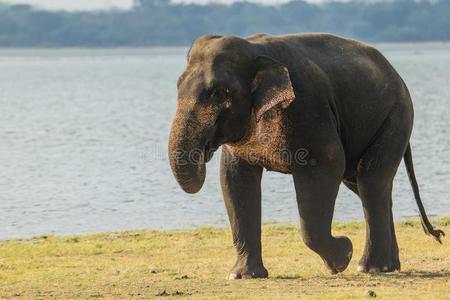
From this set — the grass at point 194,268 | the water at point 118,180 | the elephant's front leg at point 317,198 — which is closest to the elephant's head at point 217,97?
the elephant's front leg at point 317,198

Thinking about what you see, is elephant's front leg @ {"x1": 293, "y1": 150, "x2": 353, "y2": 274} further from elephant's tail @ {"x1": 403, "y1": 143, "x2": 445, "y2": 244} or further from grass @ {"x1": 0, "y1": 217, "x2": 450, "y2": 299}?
elephant's tail @ {"x1": 403, "y1": 143, "x2": 445, "y2": 244}

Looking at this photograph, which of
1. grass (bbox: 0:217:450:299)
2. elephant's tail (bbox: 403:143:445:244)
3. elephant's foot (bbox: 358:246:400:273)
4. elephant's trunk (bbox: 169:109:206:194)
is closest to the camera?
elephant's trunk (bbox: 169:109:206:194)

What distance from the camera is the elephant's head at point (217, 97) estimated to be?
12086 millimetres

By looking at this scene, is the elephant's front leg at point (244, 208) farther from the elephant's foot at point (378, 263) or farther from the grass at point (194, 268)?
the elephant's foot at point (378, 263)

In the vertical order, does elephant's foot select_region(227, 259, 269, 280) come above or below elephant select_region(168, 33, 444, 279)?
below

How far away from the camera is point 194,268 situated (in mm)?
15344

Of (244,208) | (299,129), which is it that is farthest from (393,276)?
(299,129)

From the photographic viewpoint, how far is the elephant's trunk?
39.4 ft

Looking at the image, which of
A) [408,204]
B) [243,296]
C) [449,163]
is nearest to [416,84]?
[449,163]

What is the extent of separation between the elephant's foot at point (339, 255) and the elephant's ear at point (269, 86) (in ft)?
5.63

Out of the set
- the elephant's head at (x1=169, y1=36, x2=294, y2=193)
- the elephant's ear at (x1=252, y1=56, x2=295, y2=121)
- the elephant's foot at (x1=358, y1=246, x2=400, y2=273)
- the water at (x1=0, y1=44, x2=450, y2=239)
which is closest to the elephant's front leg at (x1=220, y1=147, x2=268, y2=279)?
the elephant's head at (x1=169, y1=36, x2=294, y2=193)

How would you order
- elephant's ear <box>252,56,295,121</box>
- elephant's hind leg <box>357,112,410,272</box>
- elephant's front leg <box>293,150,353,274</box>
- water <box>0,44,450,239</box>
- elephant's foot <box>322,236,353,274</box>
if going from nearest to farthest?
elephant's ear <box>252,56,295,121</box> < elephant's front leg <box>293,150,353,274</box> < elephant's foot <box>322,236,353,274</box> < elephant's hind leg <box>357,112,410,272</box> < water <box>0,44,450,239</box>

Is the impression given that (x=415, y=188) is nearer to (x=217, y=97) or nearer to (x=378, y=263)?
(x=378, y=263)

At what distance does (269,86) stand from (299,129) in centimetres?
65
